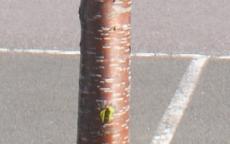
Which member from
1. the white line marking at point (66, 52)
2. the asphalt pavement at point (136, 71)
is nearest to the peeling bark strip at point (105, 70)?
the asphalt pavement at point (136, 71)

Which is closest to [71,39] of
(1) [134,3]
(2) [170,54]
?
(2) [170,54]

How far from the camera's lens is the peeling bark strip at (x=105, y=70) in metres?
2.22

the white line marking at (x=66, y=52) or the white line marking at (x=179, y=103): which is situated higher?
the white line marking at (x=179, y=103)

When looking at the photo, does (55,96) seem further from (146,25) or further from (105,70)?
(105,70)

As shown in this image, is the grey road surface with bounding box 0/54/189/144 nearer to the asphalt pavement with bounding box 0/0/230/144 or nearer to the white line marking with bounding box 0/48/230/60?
the asphalt pavement with bounding box 0/0/230/144

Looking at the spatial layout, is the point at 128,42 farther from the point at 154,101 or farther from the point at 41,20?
the point at 41,20

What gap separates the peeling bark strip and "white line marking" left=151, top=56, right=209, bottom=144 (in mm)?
3188

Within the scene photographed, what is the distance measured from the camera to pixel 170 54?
7.59 m

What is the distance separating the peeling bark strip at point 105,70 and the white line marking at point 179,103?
10.5 ft

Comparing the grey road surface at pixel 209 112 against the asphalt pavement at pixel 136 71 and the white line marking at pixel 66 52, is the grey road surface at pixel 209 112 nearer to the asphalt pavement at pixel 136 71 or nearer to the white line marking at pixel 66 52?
the asphalt pavement at pixel 136 71

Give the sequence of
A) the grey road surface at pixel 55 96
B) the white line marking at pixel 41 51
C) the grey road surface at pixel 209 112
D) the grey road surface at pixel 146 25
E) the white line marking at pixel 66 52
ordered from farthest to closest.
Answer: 1. the grey road surface at pixel 146 25
2. the white line marking at pixel 41 51
3. the white line marking at pixel 66 52
4. the grey road surface at pixel 55 96
5. the grey road surface at pixel 209 112

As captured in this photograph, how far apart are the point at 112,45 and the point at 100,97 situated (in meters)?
0.17

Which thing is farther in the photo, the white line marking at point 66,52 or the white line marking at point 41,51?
the white line marking at point 41,51

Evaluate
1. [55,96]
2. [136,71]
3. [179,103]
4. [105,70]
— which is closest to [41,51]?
[136,71]
